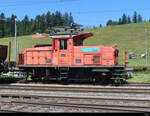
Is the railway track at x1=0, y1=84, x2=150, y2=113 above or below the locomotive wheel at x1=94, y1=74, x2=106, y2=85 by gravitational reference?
below

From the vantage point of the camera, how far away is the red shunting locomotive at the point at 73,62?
1505 centimetres

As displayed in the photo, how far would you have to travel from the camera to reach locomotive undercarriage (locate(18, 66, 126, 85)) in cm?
1475

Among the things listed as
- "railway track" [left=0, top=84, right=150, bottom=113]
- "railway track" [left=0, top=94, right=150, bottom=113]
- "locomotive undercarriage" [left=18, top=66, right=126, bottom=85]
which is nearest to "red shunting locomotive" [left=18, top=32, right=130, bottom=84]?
"locomotive undercarriage" [left=18, top=66, right=126, bottom=85]

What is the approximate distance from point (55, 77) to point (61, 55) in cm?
168

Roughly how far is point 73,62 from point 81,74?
1.06 m

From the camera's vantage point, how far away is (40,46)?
672 inches

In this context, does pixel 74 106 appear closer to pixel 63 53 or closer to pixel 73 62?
pixel 73 62

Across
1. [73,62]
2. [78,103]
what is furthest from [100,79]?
[78,103]

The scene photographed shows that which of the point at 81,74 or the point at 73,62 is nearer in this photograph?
the point at 73,62

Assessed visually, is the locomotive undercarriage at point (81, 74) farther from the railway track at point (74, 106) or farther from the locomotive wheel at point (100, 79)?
the railway track at point (74, 106)

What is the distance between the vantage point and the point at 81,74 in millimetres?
15719

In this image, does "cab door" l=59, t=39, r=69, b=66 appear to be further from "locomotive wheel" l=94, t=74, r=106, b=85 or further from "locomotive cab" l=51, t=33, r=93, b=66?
"locomotive wheel" l=94, t=74, r=106, b=85

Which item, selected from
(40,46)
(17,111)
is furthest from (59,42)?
(17,111)

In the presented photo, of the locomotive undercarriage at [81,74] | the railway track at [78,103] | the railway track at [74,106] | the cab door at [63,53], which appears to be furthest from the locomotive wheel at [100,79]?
the railway track at [74,106]
